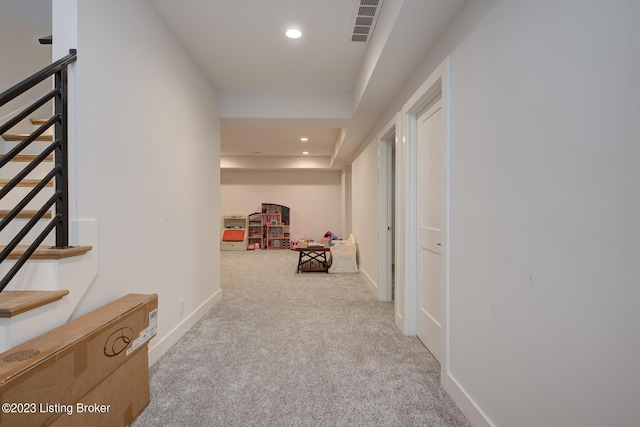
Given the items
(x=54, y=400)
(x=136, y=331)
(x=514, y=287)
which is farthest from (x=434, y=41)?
(x=54, y=400)

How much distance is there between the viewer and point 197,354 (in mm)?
Result: 2309

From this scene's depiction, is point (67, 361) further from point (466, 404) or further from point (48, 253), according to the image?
point (466, 404)

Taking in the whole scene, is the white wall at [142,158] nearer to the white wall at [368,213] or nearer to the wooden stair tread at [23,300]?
the wooden stair tread at [23,300]

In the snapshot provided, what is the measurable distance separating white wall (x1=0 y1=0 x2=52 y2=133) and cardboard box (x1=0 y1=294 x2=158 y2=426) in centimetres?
159

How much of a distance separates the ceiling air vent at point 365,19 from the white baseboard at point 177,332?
9.18 feet

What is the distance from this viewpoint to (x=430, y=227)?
2.37 meters

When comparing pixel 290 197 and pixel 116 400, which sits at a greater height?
pixel 290 197

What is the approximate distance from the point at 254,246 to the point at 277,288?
4357mm

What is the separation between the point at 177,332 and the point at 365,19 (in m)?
2.90

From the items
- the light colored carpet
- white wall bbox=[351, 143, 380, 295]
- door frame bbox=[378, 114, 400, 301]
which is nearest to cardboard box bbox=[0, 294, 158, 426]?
the light colored carpet

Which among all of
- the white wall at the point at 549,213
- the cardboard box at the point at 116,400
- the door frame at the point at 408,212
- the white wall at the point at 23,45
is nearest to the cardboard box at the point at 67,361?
the cardboard box at the point at 116,400

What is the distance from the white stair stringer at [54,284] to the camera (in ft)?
3.67

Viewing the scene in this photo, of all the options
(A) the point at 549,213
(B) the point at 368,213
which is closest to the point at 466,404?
(A) the point at 549,213

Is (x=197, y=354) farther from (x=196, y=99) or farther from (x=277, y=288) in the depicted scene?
(x=196, y=99)
